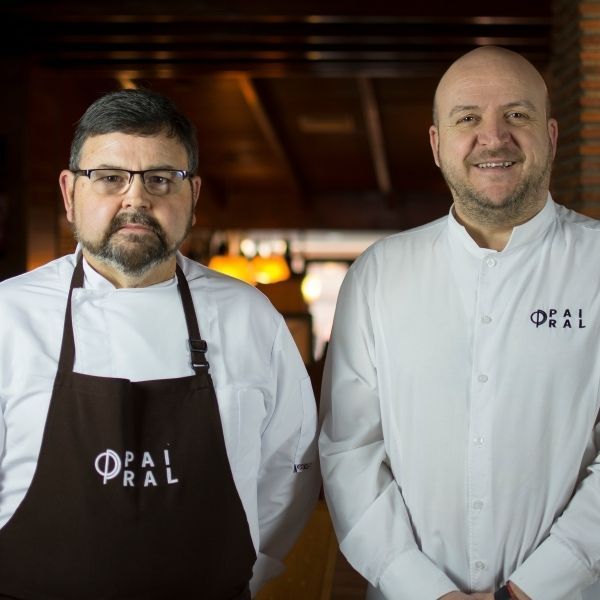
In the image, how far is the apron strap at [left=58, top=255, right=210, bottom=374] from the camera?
164 centimetres

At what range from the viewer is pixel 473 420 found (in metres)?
1.74

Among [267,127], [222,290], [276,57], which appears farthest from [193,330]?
[267,127]

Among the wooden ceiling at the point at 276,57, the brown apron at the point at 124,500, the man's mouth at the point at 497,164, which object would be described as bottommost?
the brown apron at the point at 124,500

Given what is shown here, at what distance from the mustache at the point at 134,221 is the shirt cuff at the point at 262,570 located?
0.76m

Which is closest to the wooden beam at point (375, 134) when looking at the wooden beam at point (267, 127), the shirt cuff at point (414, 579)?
the wooden beam at point (267, 127)

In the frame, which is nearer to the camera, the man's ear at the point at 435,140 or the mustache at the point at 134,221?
the mustache at the point at 134,221

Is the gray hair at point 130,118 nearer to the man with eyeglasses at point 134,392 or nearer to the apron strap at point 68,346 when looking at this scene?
the man with eyeglasses at point 134,392

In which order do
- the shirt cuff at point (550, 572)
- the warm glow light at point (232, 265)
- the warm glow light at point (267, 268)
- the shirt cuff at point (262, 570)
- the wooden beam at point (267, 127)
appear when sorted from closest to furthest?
the shirt cuff at point (550, 572), the shirt cuff at point (262, 570), the wooden beam at point (267, 127), the warm glow light at point (232, 265), the warm glow light at point (267, 268)

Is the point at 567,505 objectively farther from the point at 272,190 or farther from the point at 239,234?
the point at 239,234

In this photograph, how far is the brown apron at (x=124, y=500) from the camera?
5.09 ft

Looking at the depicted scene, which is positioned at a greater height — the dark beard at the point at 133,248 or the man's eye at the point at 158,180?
the man's eye at the point at 158,180

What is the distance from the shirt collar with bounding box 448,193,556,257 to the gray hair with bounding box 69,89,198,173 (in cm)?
61

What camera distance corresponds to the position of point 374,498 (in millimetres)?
1785

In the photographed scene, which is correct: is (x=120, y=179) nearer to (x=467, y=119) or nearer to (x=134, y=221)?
(x=134, y=221)
